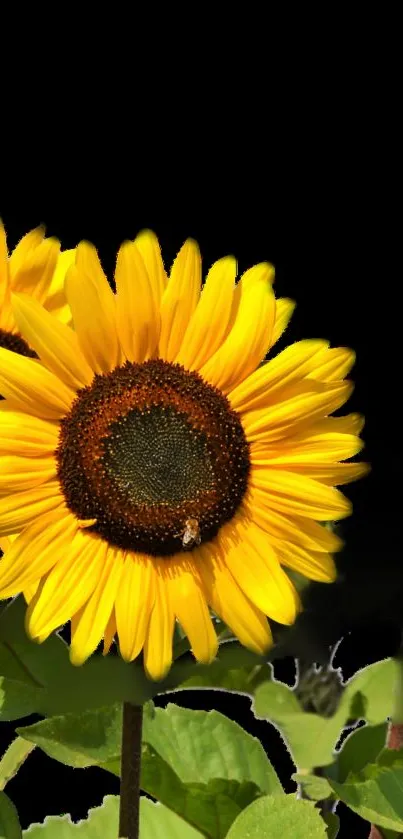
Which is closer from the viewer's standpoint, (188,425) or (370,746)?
(188,425)

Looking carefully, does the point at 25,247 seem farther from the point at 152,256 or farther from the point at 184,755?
the point at 184,755

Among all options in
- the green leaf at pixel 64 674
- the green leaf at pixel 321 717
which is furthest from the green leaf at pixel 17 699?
the green leaf at pixel 321 717

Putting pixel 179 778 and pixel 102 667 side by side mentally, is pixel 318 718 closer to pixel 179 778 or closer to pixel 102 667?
pixel 179 778

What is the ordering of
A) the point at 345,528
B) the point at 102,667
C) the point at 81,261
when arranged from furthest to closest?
the point at 345,528
the point at 102,667
the point at 81,261

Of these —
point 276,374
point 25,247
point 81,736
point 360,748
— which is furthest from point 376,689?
point 25,247

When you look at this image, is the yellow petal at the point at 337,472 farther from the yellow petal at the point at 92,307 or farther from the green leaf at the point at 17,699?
the green leaf at the point at 17,699

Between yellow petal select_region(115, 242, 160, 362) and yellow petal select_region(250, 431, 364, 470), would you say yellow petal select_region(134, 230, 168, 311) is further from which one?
yellow petal select_region(250, 431, 364, 470)

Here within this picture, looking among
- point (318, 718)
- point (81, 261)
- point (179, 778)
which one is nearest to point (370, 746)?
point (318, 718)

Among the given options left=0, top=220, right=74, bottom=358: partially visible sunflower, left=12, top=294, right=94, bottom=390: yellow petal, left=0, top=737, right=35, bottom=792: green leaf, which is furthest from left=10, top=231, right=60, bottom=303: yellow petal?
left=0, top=737, right=35, bottom=792: green leaf
